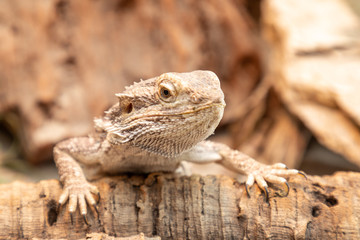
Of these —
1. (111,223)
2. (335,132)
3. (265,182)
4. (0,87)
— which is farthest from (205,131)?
(0,87)

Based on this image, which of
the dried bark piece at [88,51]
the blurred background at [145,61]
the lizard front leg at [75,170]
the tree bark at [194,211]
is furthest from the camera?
the dried bark piece at [88,51]

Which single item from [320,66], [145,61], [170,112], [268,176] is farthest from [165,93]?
[145,61]

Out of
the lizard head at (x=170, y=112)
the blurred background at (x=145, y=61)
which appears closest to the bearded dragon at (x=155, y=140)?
the lizard head at (x=170, y=112)

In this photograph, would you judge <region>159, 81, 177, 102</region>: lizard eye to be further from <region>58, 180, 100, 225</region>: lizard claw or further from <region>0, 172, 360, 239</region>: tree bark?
<region>58, 180, 100, 225</region>: lizard claw

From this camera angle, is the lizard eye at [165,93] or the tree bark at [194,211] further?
the tree bark at [194,211]

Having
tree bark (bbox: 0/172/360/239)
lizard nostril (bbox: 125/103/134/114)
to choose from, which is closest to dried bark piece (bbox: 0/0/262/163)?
tree bark (bbox: 0/172/360/239)

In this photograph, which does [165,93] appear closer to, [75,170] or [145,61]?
A: [75,170]

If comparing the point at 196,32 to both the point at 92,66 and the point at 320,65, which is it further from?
the point at 320,65

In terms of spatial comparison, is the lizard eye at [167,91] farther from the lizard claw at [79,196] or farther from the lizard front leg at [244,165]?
the lizard claw at [79,196]
